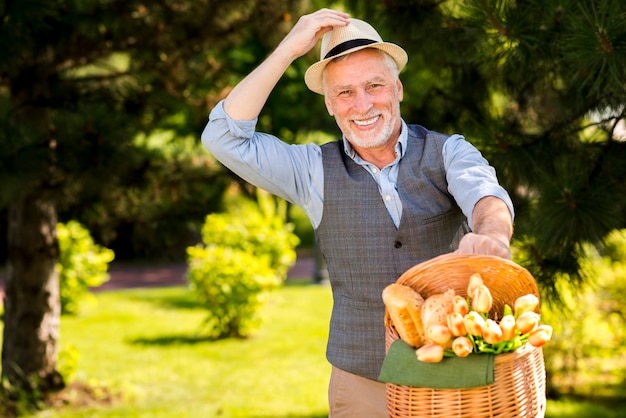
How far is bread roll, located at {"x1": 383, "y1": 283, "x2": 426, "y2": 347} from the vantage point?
2.02 metres

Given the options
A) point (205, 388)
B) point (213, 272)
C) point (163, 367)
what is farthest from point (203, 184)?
point (213, 272)

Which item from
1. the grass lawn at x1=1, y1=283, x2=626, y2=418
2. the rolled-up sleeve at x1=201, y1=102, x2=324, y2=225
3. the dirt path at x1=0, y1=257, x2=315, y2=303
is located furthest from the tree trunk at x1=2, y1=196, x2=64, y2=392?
the dirt path at x1=0, y1=257, x2=315, y2=303

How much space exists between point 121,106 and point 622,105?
10.0 feet

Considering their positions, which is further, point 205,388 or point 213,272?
point 213,272

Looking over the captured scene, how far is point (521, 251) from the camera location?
3.41 m

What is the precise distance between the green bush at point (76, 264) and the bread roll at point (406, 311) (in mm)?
7808

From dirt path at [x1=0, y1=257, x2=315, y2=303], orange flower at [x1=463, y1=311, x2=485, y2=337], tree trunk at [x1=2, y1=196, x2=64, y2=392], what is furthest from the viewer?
dirt path at [x1=0, y1=257, x2=315, y2=303]

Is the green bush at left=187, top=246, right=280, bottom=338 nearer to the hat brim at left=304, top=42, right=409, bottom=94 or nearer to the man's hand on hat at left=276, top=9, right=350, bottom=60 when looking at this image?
the hat brim at left=304, top=42, right=409, bottom=94

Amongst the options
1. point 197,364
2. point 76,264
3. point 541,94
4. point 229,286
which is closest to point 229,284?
point 229,286

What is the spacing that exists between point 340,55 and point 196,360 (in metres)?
5.54

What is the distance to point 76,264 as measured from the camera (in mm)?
9562

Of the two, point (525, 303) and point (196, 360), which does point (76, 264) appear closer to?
point (196, 360)

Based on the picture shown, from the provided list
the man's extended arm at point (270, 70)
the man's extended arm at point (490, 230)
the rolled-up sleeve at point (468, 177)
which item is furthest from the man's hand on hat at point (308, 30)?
the man's extended arm at point (490, 230)

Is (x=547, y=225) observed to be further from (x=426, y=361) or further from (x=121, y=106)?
(x=121, y=106)
